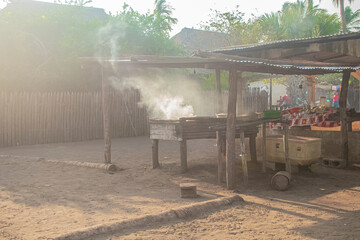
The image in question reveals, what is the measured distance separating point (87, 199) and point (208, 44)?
3234 centimetres

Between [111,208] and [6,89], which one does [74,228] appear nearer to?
[111,208]

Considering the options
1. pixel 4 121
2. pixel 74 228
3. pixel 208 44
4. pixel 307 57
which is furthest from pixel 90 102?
pixel 208 44

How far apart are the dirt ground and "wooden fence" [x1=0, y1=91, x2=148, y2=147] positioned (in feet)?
10.9

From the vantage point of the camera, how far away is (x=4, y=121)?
12.2m

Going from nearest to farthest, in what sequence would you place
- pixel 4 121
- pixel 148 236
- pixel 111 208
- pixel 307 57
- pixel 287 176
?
pixel 148 236 < pixel 111 208 < pixel 287 176 < pixel 307 57 < pixel 4 121

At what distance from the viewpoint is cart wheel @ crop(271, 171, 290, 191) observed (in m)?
6.55

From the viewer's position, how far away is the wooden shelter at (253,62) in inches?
254

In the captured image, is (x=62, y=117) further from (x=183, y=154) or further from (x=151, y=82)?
(x=183, y=154)

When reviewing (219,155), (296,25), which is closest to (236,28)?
(296,25)

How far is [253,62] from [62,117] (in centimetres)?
911

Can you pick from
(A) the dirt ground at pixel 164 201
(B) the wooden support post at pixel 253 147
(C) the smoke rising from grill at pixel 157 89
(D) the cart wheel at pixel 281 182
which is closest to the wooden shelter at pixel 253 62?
(D) the cart wheel at pixel 281 182

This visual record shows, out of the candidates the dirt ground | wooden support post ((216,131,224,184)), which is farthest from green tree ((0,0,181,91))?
wooden support post ((216,131,224,184))

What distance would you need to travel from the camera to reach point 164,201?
5.59 metres

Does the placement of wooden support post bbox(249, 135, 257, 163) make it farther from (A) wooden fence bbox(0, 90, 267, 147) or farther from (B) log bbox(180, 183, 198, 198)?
(A) wooden fence bbox(0, 90, 267, 147)
